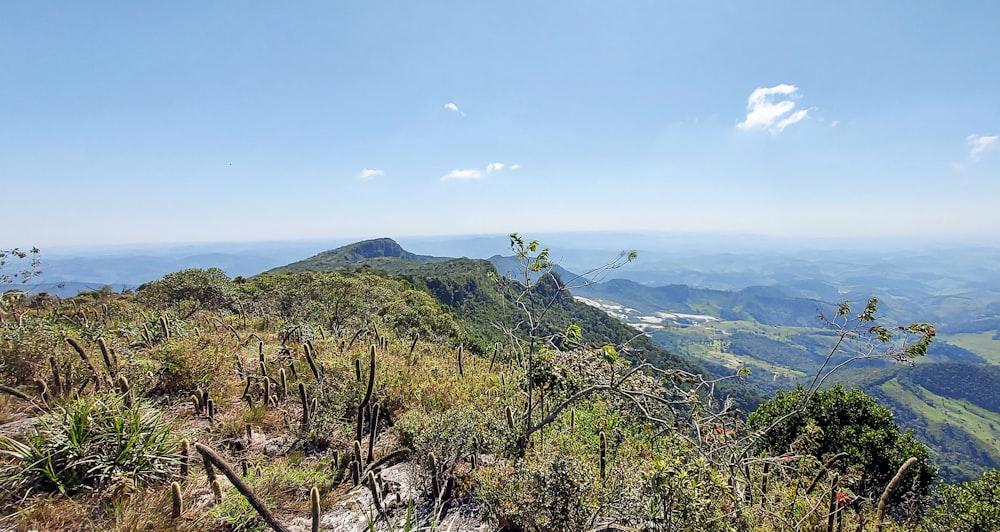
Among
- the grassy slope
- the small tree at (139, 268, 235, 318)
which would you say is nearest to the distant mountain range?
the grassy slope

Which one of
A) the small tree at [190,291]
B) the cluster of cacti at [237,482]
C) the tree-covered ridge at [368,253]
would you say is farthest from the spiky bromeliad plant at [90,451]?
the tree-covered ridge at [368,253]

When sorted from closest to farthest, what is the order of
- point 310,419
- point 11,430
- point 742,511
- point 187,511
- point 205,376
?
point 187,511, point 742,511, point 11,430, point 310,419, point 205,376

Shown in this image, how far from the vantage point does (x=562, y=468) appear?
303 cm

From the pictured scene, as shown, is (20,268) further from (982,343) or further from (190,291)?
(982,343)

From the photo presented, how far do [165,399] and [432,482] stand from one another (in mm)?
3802

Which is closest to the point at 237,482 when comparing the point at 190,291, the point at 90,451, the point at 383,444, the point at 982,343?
the point at 90,451

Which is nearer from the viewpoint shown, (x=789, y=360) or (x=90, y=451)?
(x=90, y=451)

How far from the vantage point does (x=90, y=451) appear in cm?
275

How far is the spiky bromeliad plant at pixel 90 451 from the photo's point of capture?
8.52 feet

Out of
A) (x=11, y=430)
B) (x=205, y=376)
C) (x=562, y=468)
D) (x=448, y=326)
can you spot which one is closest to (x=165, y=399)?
(x=205, y=376)

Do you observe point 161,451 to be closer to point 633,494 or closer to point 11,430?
point 11,430

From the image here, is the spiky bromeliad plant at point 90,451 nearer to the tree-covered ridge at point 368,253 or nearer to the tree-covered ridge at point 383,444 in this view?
the tree-covered ridge at point 383,444

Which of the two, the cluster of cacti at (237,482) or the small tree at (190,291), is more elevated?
the cluster of cacti at (237,482)

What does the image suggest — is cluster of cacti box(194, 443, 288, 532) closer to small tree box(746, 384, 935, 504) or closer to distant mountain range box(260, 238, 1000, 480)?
small tree box(746, 384, 935, 504)
